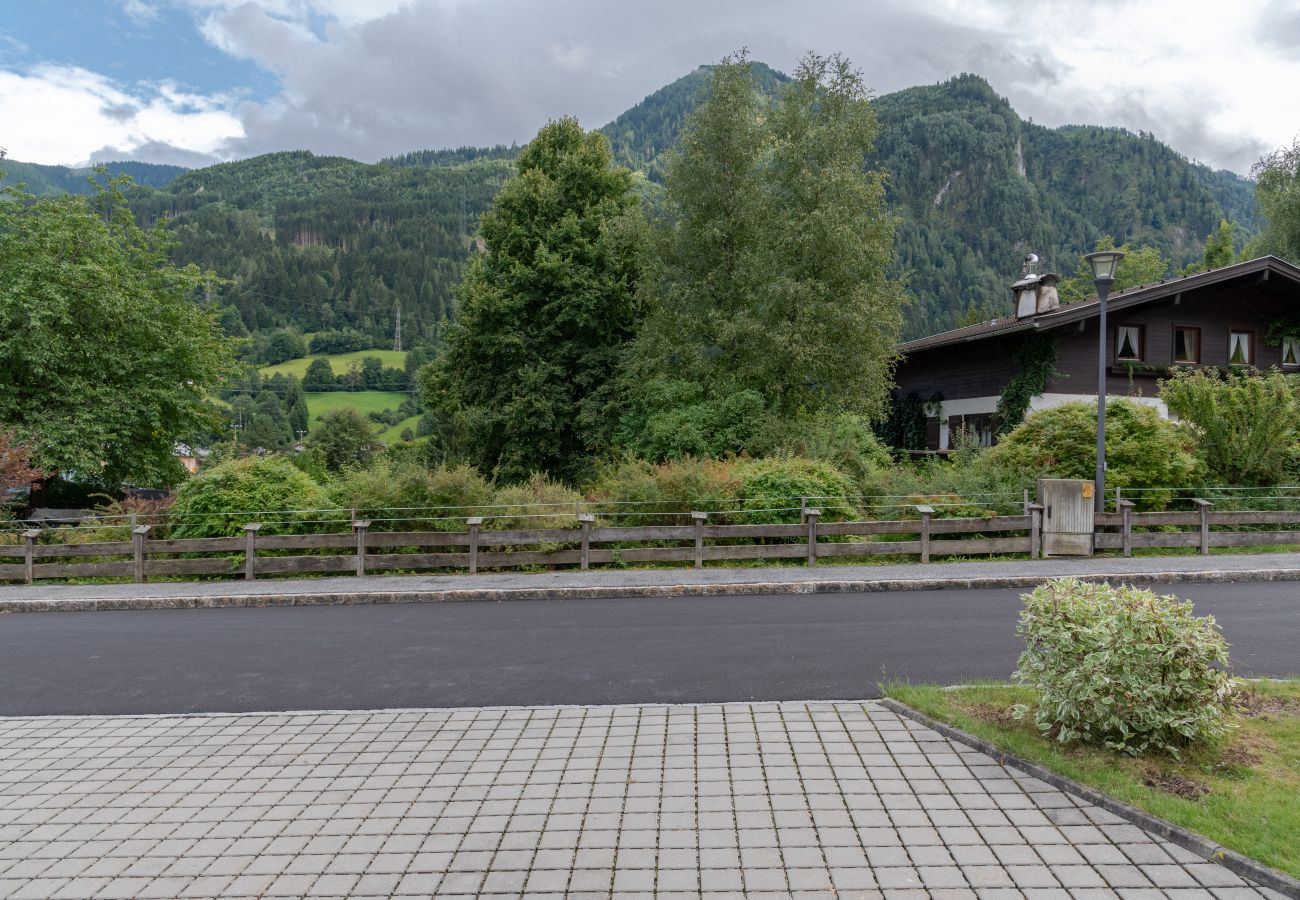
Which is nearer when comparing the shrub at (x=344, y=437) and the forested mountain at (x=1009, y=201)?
the shrub at (x=344, y=437)

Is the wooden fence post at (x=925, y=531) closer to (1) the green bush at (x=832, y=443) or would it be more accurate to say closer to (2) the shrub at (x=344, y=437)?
(1) the green bush at (x=832, y=443)

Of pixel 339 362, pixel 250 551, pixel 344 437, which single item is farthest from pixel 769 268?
pixel 339 362

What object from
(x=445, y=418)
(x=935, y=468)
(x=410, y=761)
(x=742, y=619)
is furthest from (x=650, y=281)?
(x=445, y=418)

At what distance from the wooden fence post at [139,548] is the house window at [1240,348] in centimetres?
3113

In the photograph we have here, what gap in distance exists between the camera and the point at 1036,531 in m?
14.4

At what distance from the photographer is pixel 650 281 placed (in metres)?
25.9

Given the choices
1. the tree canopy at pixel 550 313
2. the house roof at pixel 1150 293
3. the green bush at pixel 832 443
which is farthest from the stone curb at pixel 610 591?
the tree canopy at pixel 550 313

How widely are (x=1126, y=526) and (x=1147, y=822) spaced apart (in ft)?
38.7

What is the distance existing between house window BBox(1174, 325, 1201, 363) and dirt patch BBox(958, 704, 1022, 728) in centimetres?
2544

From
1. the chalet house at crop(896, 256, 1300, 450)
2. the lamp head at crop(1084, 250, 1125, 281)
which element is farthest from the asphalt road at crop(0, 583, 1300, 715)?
the chalet house at crop(896, 256, 1300, 450)

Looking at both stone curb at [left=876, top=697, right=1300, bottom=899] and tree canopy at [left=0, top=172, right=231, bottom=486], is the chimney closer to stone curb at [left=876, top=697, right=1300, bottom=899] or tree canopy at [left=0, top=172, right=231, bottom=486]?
stone curb at [left=876, top=697, right=1300, bottom=899]

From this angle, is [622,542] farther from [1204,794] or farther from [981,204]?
[981,204]

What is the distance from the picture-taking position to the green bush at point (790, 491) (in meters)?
15.1

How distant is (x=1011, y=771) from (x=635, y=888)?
8.72ft
